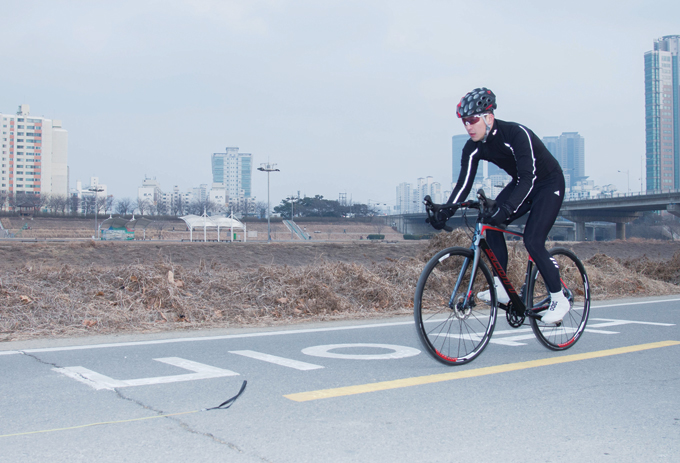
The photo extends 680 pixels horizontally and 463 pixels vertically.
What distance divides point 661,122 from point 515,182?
8321 inches

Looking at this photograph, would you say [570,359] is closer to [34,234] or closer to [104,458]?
[104,458]

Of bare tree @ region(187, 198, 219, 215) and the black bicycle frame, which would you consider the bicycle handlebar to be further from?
bare tree @ region(187, 198, 219, 215)

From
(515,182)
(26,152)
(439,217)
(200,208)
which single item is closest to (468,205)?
(439,217)

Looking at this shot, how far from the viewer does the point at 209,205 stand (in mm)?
133500

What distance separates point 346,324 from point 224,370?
289 cm

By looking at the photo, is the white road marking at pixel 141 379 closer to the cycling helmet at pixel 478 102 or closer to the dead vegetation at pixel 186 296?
the dead vegetation at pixel 186 296

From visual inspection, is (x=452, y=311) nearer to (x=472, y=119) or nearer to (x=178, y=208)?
(x=472, y=119)

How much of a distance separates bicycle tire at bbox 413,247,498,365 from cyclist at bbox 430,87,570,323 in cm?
15

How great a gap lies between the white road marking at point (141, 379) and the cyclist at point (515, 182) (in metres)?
1.95

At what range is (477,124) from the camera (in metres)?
4.64

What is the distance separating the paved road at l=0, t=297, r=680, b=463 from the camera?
8.89 feet

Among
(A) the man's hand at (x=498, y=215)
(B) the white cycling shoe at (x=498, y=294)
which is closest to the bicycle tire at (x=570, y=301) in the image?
(B) the white cycling shoe at (x=498, y=294)

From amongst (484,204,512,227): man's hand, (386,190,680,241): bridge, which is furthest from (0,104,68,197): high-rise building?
(484,204,512,227): man's hand

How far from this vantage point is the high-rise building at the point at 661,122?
187250mm
